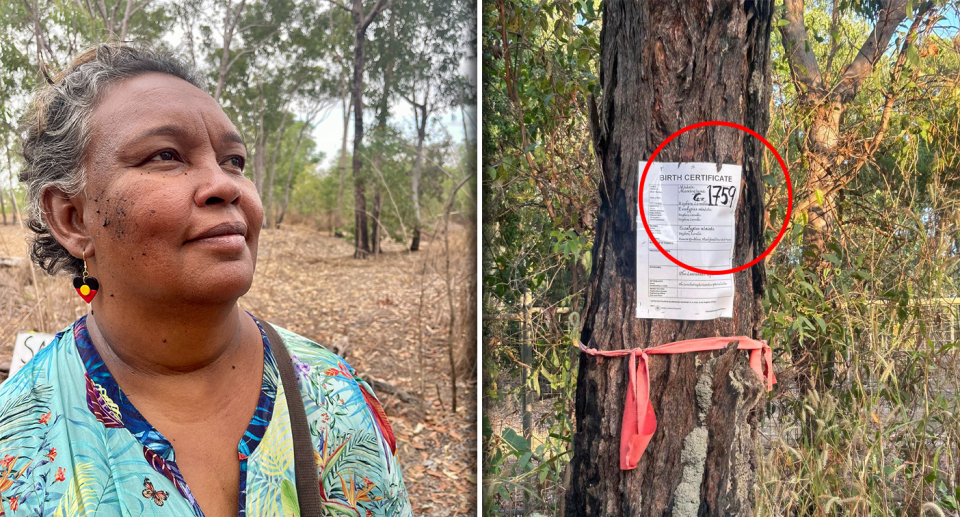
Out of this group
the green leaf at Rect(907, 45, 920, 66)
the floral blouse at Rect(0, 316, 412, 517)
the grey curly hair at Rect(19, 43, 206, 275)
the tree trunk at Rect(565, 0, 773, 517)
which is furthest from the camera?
the green leaf at Rect(907, 45, 920, 66)

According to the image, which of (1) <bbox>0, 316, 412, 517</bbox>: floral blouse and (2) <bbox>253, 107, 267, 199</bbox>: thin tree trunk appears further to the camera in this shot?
(2) <bbox>253, 107, 267, 199</bbox>: thin tree trunk

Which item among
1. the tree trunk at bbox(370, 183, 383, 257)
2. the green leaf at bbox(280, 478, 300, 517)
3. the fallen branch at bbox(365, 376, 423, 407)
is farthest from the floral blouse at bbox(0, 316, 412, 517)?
the tree trunk at bbox(370, 183, 383, 257)

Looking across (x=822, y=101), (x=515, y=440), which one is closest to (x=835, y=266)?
(x=822, y=101)

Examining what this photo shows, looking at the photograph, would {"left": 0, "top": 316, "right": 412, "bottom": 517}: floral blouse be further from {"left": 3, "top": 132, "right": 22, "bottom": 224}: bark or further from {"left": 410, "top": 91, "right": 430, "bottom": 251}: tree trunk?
{"left": 3, "top": 132, "right": 22, "bottom": 224}: bark

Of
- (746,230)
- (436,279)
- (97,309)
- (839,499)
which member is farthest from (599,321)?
(436,279)

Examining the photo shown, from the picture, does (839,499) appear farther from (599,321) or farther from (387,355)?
(387,355)

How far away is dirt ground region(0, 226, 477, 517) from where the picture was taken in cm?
289

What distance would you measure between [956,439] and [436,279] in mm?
2204

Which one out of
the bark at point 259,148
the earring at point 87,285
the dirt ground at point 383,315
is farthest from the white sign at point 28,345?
the bark at point 259,148

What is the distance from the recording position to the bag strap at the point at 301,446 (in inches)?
41.8

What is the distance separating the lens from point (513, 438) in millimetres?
1945

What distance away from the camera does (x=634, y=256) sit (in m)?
1.65

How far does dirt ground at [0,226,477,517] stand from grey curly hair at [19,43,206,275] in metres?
1.81

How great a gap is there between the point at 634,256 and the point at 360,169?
1.98 meters
